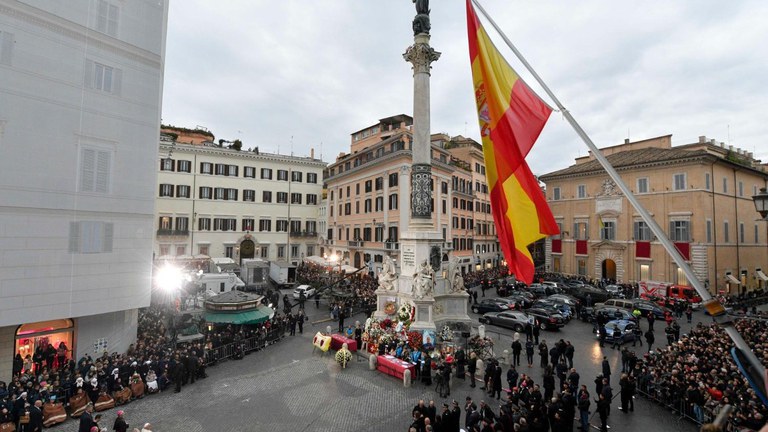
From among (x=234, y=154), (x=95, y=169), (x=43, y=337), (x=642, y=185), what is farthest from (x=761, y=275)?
(x=234, y=154)

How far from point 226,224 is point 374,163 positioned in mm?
19073

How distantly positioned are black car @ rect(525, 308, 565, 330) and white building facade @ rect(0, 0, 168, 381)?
21285 millimetres

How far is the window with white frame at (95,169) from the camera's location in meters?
14.7

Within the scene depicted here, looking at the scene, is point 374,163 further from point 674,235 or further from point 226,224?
point 674,235

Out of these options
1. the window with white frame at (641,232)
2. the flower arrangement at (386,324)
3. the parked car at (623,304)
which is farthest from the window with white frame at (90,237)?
the window with white frame at (641,232)

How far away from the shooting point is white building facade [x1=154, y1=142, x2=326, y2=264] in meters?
42.9

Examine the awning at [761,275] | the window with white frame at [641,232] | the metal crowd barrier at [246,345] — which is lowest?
the metal crowd barrier at [246,345]

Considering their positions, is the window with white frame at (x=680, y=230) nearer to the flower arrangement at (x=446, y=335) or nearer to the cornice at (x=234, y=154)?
the flower arrangement at (x=446, y=335)

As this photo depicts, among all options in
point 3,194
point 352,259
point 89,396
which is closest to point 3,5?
point 3,194

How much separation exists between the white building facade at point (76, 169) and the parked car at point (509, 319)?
18.7 metres

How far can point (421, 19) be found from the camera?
2223cm

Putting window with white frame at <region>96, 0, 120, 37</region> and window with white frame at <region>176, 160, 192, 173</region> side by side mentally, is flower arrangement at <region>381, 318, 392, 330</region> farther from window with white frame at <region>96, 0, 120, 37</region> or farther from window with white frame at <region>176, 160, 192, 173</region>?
window with white frame at <region>176, 160, 192, 173</region>

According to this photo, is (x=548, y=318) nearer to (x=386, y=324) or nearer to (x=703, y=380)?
(x=386, y=324)

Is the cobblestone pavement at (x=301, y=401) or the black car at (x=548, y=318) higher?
Answer: the black car at (x=548, y=318)
